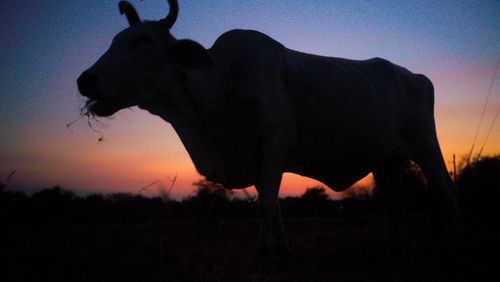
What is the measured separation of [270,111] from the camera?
3.51 m

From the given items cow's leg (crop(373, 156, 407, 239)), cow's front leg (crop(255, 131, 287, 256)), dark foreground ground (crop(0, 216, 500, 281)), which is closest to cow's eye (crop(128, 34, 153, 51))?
cow's front leg (crop(255, 131, 287, 256))

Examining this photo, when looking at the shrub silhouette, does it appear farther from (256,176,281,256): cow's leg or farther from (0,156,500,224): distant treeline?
(256,176,281,256): cow's leg

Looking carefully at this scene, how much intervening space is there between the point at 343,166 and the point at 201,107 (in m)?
1.81

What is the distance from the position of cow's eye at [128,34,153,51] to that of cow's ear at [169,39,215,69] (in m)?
0.20

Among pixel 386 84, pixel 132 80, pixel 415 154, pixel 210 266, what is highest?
pixel 386 84

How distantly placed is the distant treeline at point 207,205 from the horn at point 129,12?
1899 mm

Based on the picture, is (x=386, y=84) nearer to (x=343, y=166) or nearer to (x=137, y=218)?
(x=343, y=166)

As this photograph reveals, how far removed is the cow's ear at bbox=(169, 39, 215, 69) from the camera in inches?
132

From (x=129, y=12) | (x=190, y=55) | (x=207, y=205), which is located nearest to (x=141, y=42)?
(x=190, y=55)

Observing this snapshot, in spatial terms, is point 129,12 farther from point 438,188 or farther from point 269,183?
point 438,188

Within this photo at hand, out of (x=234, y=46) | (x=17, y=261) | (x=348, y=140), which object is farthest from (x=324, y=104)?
(x=17, y=261)

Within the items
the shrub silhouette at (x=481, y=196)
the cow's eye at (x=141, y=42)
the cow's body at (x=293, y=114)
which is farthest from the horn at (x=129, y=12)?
the shrub silhouette at (x=481, y=196)

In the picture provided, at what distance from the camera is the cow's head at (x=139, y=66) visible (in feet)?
9.81

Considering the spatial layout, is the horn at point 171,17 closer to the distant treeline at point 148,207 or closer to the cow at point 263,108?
the cow at point 263,108
